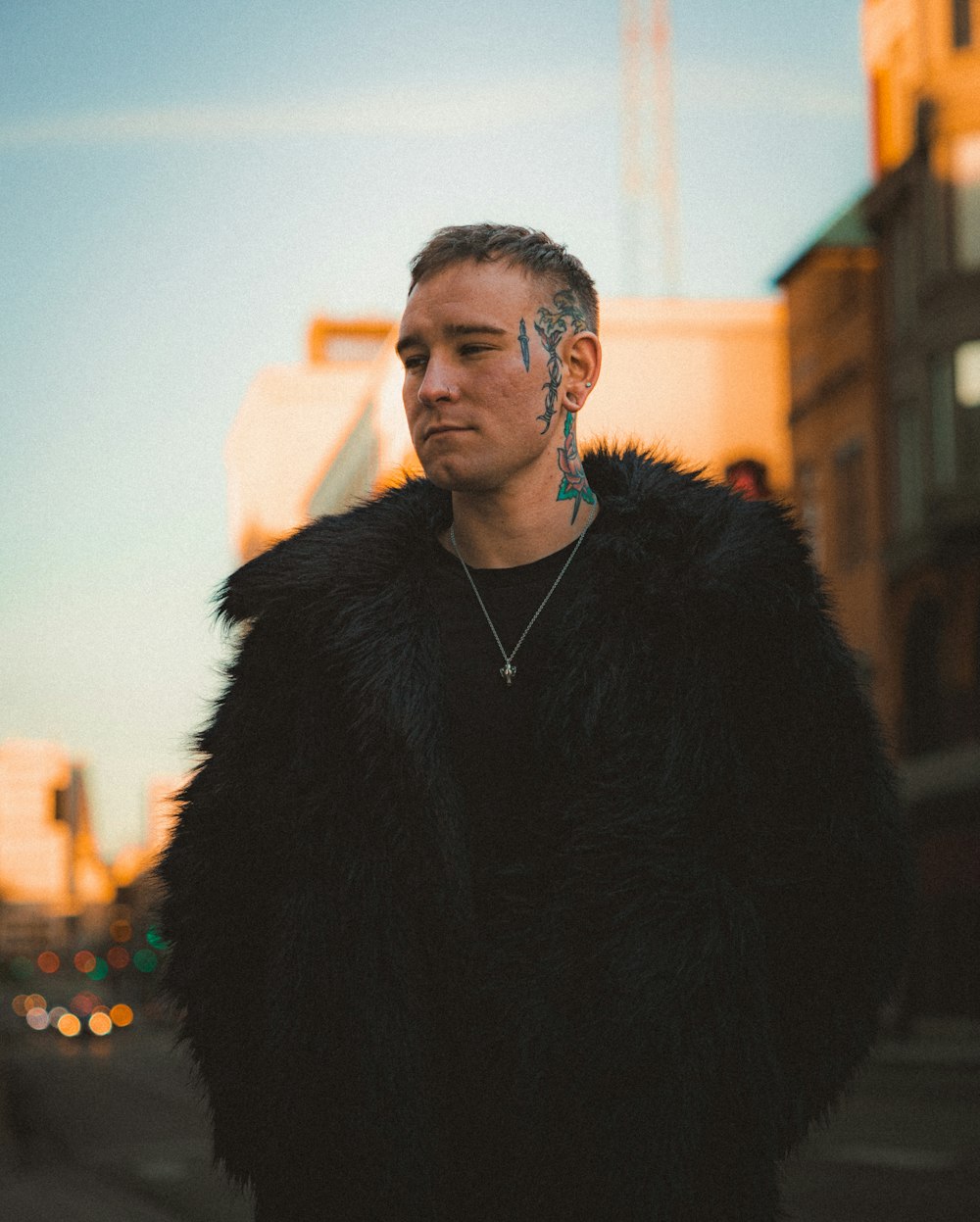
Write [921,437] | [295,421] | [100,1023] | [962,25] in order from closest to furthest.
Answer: [921,437], [962,25], [100,1023], [295,421]

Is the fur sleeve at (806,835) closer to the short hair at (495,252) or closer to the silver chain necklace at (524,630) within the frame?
the silver chain necklace at (524,630)

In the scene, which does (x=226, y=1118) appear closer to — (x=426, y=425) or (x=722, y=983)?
(x=722, y=983)

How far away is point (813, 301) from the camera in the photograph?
34.5m

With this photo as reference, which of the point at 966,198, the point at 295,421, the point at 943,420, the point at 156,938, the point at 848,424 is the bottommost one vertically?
the point at 156,938

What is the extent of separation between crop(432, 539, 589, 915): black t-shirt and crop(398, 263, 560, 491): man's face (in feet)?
0.53

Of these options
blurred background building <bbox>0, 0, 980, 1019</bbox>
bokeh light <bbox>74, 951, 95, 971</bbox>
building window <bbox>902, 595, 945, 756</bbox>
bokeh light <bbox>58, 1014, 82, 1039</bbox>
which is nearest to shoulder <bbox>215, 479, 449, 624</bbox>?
blurred background building <bbox>0, 0, 980, 1019</bbox>

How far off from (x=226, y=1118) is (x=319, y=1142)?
202 millimetres

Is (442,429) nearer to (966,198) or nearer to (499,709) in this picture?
(499,709)

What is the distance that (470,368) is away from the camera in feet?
9.00

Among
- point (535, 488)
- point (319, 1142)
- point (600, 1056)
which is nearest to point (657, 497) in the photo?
point (535, 488)

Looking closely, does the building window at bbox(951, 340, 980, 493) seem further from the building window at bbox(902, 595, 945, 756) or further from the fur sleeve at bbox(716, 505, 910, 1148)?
the fur sleeve at bbox(716, 505, 910, 1148)

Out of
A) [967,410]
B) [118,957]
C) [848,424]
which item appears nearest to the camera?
[967,410]

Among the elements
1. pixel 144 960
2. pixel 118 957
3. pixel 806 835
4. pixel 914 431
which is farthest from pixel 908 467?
pixel 118 957

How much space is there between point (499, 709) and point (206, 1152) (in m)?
11.5
